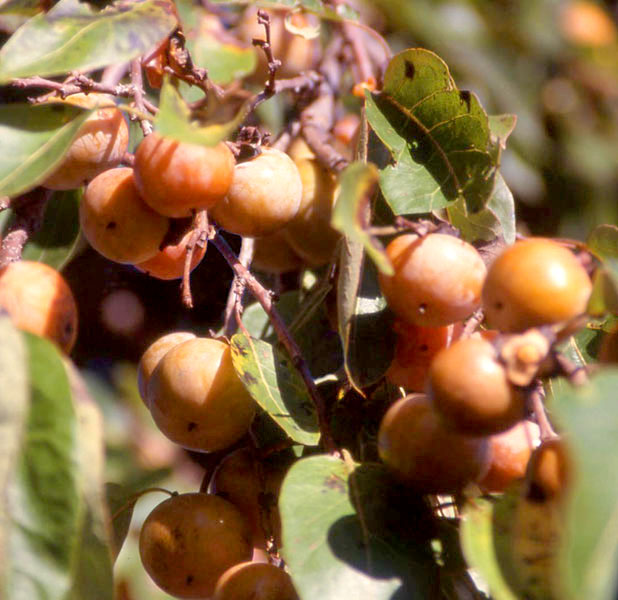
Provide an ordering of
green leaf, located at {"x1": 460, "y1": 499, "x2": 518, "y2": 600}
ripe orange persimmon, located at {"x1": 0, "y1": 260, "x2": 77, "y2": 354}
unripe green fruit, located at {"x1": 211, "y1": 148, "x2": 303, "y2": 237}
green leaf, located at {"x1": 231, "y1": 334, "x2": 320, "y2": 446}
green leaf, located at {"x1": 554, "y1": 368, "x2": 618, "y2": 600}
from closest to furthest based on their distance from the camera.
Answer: green leaf, located at {"x1": 554, "y1": 368, "x2": 618, "y2": 600} → green leaf, located at {"x1": 460, "y1": 499, "x2": 518, "y2": 600} → ripe orange persimmon, located at {"x1": 0, "y1": 260, "x2": 77, "y2": 354} → green leaf, located at {"x1": 231, "y1": 334, "x2": 320, "y2": 446} → unripe green fruit, located at {"x1": 211, "y1": 148, "x2": 303, "y2": 237}

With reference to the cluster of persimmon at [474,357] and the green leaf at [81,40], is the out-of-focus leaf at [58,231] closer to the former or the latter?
the green leaf at [81,40]

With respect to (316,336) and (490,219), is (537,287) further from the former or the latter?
(316,336)

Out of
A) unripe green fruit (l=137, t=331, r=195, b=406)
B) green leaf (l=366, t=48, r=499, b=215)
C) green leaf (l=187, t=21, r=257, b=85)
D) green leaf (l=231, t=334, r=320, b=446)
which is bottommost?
unripe green fruit (l=137, t=331, r=195, b=406)

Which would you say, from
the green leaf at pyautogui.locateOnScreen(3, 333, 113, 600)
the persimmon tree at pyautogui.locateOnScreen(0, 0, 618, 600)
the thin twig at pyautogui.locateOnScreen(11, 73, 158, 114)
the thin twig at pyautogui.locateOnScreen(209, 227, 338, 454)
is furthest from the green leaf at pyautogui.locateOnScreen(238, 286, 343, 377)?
the green leaf at pyautogui.locateOnScreen(3, 333, 113, 600)

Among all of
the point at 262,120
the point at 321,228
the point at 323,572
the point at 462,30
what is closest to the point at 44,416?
the point at 323,572

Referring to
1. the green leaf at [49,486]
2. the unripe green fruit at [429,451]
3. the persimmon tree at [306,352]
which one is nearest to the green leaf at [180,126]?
the persimmon tree at [306,352]

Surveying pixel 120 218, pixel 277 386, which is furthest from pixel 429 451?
pixel 120 218

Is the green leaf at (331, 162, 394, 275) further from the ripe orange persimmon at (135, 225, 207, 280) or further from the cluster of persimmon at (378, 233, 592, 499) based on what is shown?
the ripe orange persimmon at (135, 225, 207, 280)
